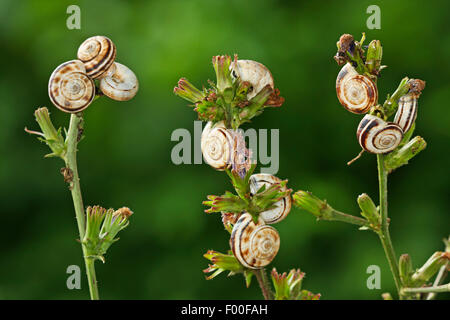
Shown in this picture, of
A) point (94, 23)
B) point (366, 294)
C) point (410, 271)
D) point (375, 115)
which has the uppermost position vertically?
point (94, 23)

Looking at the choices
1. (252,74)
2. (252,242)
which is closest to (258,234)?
(252,242)

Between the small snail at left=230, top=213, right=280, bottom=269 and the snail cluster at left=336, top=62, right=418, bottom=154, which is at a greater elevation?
the snail cluster at left=336, top=62, right=418, bottom=154

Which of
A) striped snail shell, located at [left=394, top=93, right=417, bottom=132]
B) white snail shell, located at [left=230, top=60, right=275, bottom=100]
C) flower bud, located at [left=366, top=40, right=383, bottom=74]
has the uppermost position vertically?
flower bud, located at [left=366, top=40, right=383, bottom=74]

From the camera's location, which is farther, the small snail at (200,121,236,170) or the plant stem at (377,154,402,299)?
the plant stem at (377,154,402,299)

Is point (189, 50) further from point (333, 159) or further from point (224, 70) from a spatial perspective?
point (224, 70)

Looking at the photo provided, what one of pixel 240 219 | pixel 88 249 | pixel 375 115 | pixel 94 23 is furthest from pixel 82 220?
pixel 94 23

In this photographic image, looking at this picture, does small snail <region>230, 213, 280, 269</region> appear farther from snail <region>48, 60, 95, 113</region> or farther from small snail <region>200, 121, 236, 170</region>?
snail <region>48, 60, 95, 113</region>

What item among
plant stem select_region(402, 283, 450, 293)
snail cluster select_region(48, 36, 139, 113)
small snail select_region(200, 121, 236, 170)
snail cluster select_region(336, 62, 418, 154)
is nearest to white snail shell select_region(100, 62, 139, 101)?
snail cluster select_region(48, 36, 139, 113)
